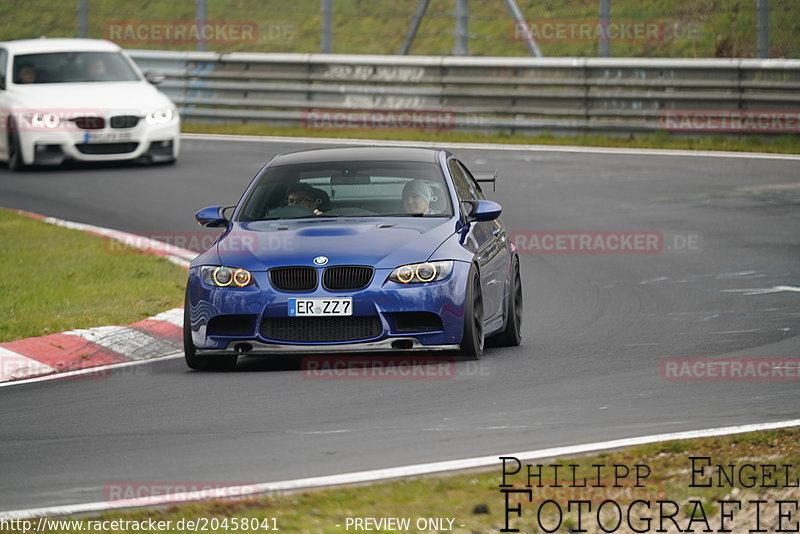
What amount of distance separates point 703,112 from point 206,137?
25.8ft

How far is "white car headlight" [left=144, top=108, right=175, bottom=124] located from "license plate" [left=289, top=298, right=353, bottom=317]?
12366 mm

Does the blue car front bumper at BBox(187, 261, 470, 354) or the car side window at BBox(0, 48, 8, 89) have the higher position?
the car side window at BBox(0, 48, 8, 89)

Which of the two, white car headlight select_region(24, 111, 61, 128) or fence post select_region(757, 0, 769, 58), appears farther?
fence post select_region(757, 0, 769, 58)

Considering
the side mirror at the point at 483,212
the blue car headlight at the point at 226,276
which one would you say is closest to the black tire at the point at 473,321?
the side mirror at the point at 483,212

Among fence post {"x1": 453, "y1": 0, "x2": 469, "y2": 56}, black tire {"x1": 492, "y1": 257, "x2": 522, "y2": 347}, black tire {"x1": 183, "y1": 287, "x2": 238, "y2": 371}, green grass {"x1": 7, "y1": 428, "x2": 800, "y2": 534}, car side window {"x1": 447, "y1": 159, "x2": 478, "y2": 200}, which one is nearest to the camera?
green grass {"x1": 7, "y1": 428, "x2": 800, "y2": 534}

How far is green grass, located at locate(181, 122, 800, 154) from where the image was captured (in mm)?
22344

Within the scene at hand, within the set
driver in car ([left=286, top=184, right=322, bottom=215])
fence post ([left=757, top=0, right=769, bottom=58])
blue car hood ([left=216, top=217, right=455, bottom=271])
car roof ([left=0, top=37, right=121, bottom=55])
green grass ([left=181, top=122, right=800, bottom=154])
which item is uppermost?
fence post ([left=757, top=0, right=769, bottom=58])

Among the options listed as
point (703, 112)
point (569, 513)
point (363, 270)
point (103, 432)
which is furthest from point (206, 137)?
point (569, 513)

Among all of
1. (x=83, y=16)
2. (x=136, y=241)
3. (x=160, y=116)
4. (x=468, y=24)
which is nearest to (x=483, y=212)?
(x=136, y=241)

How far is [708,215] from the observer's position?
17.2m

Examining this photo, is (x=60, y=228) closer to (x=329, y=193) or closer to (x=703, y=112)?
(x=329, y=193)

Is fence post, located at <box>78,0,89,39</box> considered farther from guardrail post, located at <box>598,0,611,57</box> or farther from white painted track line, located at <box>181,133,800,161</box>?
guardrail post, located at <box>598,0,611,57</box>

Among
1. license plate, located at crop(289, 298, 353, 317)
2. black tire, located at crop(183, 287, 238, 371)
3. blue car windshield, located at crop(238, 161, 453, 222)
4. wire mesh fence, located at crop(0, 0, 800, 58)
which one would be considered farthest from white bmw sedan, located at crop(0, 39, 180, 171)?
license plate, located at crop(289, 298, 353, 317)

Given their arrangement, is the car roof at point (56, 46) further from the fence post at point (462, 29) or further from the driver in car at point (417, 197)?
the driver in car at point (417, 197)
